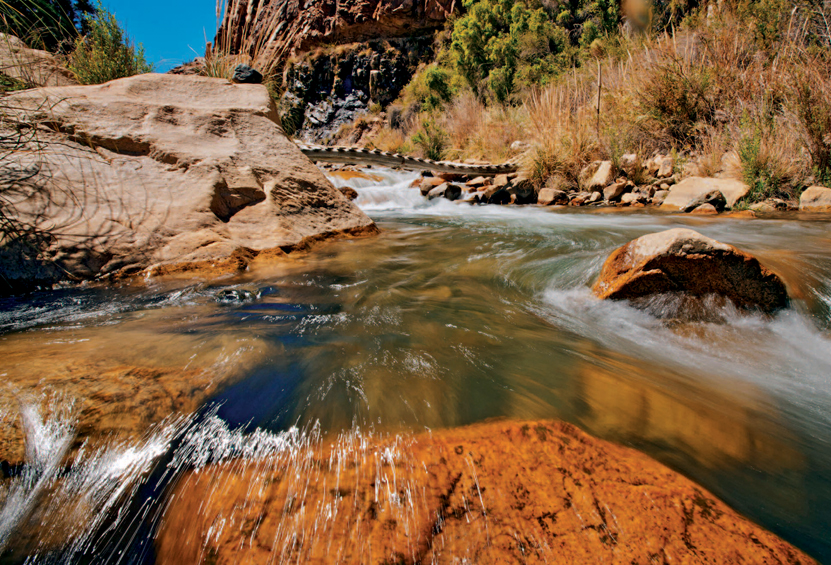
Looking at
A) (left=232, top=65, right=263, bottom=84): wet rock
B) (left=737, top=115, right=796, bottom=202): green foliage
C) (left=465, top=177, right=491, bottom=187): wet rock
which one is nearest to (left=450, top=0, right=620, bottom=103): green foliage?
(left=465, top=177, right=491, bottom=187): wet rock

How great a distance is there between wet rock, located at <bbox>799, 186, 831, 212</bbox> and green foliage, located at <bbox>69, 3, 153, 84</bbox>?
9.02m

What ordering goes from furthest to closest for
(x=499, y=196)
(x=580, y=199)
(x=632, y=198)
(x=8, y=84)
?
(x=499, y=196) → (x=580, y=199) → (x=632, y=198) → (x=8, y=84)

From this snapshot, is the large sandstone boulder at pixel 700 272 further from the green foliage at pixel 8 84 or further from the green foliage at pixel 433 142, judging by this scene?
the green foliage at pixel 433 142

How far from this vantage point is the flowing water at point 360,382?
866 mm

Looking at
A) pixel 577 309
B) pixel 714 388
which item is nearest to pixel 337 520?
pixel 714 388

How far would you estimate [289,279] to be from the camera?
240 centimetres

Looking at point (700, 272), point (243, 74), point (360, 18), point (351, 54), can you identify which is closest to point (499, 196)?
point (243, 74)

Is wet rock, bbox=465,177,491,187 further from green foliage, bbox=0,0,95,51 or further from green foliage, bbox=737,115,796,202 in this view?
green foliage, bbox=0,0,95,51

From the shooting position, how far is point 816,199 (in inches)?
169

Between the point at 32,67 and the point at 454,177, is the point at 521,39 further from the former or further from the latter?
the point at 32,67

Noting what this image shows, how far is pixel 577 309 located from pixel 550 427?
1.14 m

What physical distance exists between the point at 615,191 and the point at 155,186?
6.09m

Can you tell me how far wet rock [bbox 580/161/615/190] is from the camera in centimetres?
623

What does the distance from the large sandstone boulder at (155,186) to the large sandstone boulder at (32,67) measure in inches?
26.9
